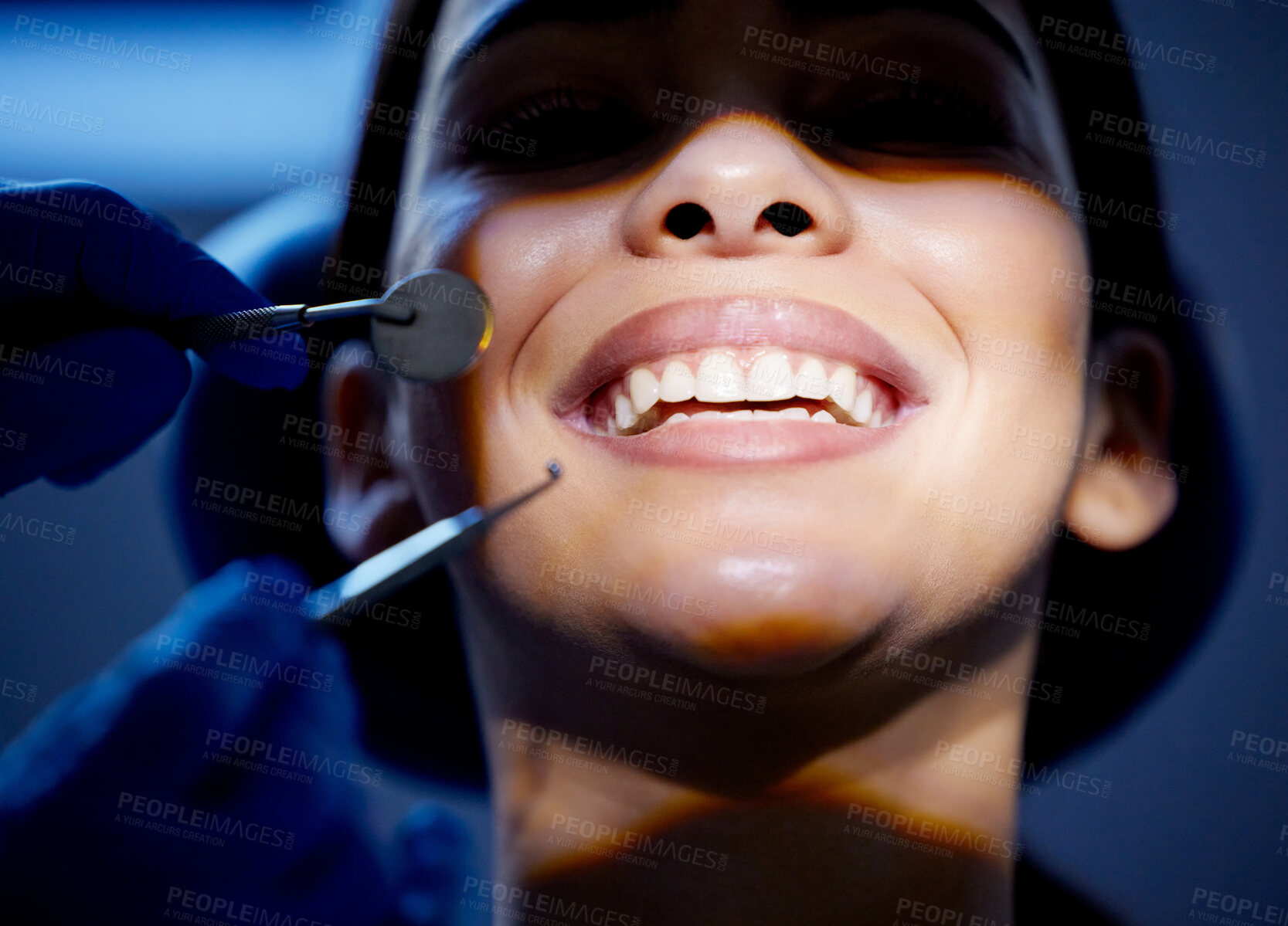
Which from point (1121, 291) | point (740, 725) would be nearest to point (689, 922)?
point (740, 725)

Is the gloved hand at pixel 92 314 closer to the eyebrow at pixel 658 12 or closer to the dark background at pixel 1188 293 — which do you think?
the dark background at pixel 1188 293

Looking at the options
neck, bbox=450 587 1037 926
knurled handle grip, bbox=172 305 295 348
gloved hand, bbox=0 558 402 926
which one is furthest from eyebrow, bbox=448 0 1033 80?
gloved hand, bbox=0 558 402 926

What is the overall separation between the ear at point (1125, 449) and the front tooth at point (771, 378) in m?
0.38

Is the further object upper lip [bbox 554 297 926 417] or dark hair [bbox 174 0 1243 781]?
dark hair [bbox 174 0 1243 781]

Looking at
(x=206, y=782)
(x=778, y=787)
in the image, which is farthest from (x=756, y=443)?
(x=206, y=782)

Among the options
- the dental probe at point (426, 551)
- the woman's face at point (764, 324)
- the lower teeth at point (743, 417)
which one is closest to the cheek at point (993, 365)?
the woman's face at point (764, 324)

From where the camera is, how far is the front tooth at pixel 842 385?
889 mm

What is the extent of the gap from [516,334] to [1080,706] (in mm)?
1005

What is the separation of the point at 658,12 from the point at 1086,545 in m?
0.92

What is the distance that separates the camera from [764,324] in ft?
2.87

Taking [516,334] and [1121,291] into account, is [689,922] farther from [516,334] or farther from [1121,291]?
[1121,291]

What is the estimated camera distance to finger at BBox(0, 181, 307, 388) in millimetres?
979

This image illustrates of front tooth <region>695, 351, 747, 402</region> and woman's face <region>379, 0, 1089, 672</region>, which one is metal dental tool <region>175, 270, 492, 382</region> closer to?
woman's face <region>379, 0, 1089, 672</region>

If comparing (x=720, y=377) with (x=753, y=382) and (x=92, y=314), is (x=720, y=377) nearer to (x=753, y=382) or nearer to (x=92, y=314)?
(x=753, y=382)
